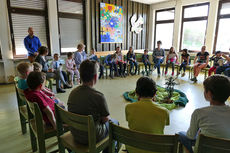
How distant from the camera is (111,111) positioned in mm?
3207

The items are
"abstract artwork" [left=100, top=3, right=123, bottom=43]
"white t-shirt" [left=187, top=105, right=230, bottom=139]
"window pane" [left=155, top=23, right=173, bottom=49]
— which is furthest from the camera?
"window pane" [left=155, top=23, right=173, bottom=49]

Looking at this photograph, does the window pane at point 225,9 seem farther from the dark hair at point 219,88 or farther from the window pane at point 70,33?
the dark hair at point 219,88

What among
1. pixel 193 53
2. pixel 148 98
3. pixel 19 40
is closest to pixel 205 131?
pixel 148 98

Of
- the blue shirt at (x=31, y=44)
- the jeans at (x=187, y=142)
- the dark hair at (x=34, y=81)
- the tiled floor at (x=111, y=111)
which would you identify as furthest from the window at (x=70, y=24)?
the jeans at (x=187, y=142)

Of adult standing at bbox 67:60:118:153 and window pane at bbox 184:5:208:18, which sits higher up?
window pane at bbox 184:5:208:18

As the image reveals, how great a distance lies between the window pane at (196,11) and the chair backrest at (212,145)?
7517 millimetres

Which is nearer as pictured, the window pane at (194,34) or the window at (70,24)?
the window at (70,24)

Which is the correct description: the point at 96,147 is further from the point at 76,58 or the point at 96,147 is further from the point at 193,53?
the point at 193,53

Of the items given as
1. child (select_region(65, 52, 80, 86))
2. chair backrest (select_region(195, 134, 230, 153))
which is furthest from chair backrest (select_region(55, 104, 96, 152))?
child (select_region(65, 52, 80, 86))

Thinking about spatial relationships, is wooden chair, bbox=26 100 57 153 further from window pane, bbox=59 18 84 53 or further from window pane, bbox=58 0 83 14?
window pane, bbox=58 0 83 14

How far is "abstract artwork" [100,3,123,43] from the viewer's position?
698 cm

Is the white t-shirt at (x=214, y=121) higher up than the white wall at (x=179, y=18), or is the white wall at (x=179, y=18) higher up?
the white wall at (x=179, y=18)

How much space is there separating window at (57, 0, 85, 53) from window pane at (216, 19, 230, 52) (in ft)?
18.5

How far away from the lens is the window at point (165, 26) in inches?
330
